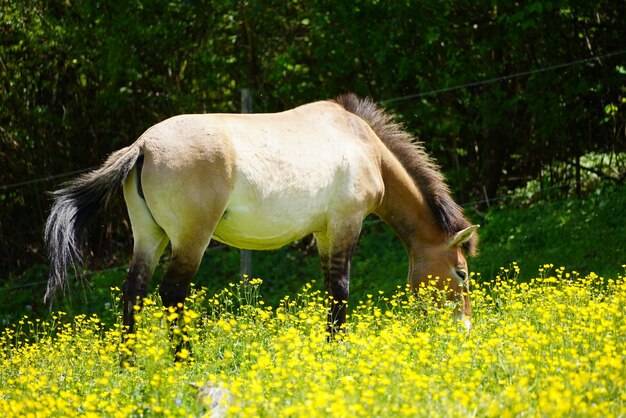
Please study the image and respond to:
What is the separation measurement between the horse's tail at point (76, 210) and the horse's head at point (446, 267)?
2.61 m

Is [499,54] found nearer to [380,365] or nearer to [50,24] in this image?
[50,24]

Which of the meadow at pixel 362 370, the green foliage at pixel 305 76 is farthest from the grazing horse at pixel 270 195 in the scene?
the green foliage at pixel 305 76

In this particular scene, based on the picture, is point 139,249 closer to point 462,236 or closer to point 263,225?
point 263,225

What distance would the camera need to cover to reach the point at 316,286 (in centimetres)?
1131

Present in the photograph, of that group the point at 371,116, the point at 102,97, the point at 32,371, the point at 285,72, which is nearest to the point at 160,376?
the point at 32,371

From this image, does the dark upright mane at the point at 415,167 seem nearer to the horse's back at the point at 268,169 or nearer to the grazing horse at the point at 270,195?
the grazing horse at the point at 270,195

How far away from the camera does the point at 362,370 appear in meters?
4.90

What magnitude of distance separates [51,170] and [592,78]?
25.0ft

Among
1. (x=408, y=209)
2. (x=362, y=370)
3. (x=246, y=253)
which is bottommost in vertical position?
(x=246, y=253)

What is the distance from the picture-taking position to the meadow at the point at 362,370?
15.3 feet

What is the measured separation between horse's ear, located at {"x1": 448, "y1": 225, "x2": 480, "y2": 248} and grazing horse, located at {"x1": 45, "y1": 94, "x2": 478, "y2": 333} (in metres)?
0.01

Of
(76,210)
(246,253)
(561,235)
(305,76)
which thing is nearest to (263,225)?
(76,210)

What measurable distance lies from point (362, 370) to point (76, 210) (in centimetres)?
283

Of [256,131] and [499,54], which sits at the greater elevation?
[499,54]
